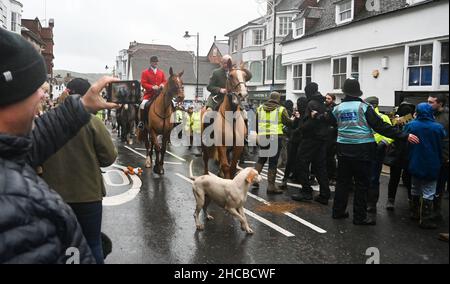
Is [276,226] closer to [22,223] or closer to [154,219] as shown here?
[154,219]

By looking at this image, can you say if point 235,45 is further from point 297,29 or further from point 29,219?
point 29,219

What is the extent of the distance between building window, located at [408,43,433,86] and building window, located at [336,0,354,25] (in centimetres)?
626

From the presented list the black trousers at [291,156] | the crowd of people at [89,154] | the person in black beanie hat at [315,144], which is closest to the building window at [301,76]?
the crowd of people at [89,154]

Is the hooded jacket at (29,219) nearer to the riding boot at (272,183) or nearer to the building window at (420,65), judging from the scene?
the riding boot at (272,183)

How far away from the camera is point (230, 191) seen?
5.80 meters

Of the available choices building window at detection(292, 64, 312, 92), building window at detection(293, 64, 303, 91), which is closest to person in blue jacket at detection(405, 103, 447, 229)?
building window at detection(292, 64, 312, 92)

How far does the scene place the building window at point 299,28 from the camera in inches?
1094

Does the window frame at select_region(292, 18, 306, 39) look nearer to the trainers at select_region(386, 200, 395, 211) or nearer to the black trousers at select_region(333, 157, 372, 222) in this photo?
the trainers at select_region(386, 200, 395, 211)

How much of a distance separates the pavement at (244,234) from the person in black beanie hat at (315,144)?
1.11ft

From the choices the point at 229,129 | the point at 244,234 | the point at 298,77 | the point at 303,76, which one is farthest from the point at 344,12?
the point at 244,234

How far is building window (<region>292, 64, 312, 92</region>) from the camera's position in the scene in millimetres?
26906

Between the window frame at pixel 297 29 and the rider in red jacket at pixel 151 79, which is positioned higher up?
the window frame at pixel 297 29
